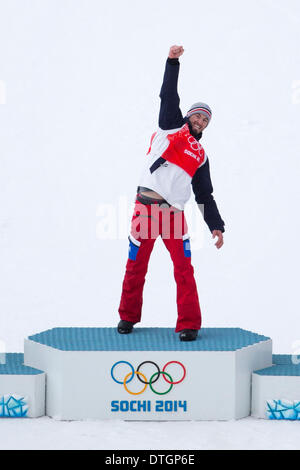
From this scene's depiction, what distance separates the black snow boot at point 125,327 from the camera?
17.2 ft

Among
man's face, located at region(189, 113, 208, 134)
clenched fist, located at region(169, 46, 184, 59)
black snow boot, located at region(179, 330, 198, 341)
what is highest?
clenched fist, located at region(169, 46, 184, 59)

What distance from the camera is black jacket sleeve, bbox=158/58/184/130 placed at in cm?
482

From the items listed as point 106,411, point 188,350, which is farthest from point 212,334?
point 106,411

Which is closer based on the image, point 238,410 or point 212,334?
point 238,410

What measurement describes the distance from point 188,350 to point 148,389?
1.02 ft

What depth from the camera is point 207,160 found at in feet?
17.2

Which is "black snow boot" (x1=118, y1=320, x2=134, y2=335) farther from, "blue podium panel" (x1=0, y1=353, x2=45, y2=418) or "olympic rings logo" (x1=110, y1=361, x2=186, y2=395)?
"blue podium panel" (x1=0, y1=353, x2=45, y2=418)

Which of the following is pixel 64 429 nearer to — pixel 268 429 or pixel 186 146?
pixel 268 429

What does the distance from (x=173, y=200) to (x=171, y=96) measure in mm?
613

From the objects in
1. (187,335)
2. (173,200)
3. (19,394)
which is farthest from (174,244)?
(19,394)

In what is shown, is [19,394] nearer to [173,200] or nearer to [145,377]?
[145,377]

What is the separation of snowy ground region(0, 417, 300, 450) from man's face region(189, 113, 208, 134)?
1.72 metres

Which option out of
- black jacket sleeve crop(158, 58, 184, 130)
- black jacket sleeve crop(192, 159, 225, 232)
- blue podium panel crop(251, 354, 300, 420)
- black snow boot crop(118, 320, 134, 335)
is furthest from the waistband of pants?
blue podium panel crop(251, 354, 300, 420)

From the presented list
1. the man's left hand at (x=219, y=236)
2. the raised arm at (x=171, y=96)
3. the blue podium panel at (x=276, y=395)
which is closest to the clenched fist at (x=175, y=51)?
the raised arm at (x=171, y=96)
